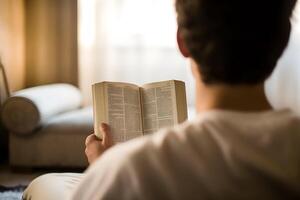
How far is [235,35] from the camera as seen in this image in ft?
1.75

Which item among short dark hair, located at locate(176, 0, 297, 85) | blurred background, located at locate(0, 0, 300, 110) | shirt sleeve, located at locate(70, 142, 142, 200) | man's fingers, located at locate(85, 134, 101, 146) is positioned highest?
blurred background, located at locate(0, 0, 300, 110)

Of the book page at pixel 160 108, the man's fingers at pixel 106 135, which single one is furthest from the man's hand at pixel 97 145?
the book page at pixel 160 108

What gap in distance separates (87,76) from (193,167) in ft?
10.3

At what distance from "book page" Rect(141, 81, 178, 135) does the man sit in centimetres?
53

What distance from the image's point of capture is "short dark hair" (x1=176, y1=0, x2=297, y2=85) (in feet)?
1.74

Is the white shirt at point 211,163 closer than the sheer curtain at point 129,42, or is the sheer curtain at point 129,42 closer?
the white shirt at point 211,163

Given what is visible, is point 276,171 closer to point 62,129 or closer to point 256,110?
point 256,110

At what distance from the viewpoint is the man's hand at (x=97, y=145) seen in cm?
91

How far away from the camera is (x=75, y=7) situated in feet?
11.6

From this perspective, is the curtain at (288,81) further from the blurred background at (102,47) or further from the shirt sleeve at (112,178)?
the shirt sleeve at (112,178)

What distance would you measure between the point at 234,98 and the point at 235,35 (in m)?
0.08

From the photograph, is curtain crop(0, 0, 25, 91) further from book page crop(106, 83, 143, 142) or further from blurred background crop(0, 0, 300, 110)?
book page crop(106, 83, 143, 142)

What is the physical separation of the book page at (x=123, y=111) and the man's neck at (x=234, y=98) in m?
0.45

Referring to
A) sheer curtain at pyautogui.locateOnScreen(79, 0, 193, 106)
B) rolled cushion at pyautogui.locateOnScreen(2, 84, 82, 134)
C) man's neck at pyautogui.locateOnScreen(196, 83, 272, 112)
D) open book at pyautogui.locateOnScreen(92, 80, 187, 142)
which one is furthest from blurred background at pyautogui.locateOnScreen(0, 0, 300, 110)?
man's neck at pyautogui.locateOnScreen(196, 83, 272, 112)
